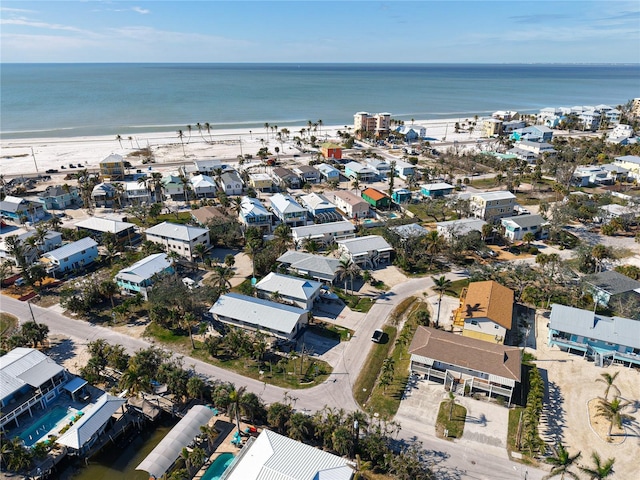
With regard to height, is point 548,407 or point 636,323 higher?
point 636,323

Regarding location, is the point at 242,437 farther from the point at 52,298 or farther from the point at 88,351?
the point at 52,298

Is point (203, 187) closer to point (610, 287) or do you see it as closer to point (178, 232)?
point (178, 232)

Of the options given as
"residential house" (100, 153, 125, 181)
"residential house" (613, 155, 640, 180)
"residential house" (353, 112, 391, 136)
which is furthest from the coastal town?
"residential house" (353, 112, 391, 136)

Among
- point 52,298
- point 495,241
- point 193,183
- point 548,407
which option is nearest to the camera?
point 548,407

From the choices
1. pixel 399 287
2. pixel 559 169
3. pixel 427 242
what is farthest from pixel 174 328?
pixel 559 169

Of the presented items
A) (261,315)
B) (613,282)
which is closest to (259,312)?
(261,315)

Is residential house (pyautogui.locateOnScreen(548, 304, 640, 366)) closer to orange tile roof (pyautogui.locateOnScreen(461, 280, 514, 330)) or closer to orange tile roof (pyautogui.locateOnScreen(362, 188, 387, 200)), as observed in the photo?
orange tile roof (pyautogui.locateOnScreen(461, 280, 514, 330))
